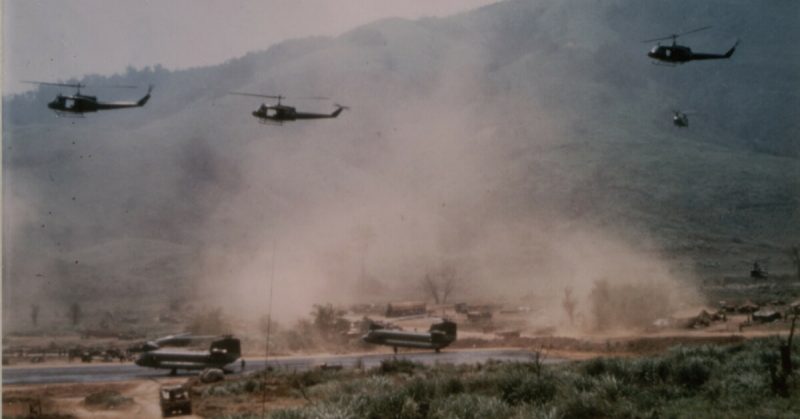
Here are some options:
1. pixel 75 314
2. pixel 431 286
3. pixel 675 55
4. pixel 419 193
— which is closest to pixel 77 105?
pixel 675 55

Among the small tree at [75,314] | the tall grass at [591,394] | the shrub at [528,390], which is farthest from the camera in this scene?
the small tree at [75,314]

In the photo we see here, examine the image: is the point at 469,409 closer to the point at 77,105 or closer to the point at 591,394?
the point at 591,394

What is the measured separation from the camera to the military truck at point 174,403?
20812 millimetres

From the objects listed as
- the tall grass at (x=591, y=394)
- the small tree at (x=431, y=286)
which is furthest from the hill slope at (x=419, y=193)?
the tall grass at (x=591, y=394)

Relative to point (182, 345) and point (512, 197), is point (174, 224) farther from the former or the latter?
point (182, 345)

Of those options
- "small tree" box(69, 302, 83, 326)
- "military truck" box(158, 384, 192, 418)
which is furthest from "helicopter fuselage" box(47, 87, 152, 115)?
"small tree" box(69, 302, 83, 326)

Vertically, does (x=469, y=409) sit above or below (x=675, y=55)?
below

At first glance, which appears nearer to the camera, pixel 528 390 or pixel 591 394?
pixel 591 394

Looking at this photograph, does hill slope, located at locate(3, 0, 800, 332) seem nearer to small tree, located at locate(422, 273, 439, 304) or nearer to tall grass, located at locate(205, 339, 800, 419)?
small tree, located at locate(422, 273, 439, 304)

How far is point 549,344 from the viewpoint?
4794 centimetres

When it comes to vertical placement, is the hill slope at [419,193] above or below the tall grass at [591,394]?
above

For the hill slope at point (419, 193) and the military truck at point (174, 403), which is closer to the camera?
the military truck at point (174, 403)

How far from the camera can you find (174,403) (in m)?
21.1

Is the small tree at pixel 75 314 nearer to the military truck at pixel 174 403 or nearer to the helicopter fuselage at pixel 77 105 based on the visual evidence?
the helicopter fuselage at pixel 77 105
